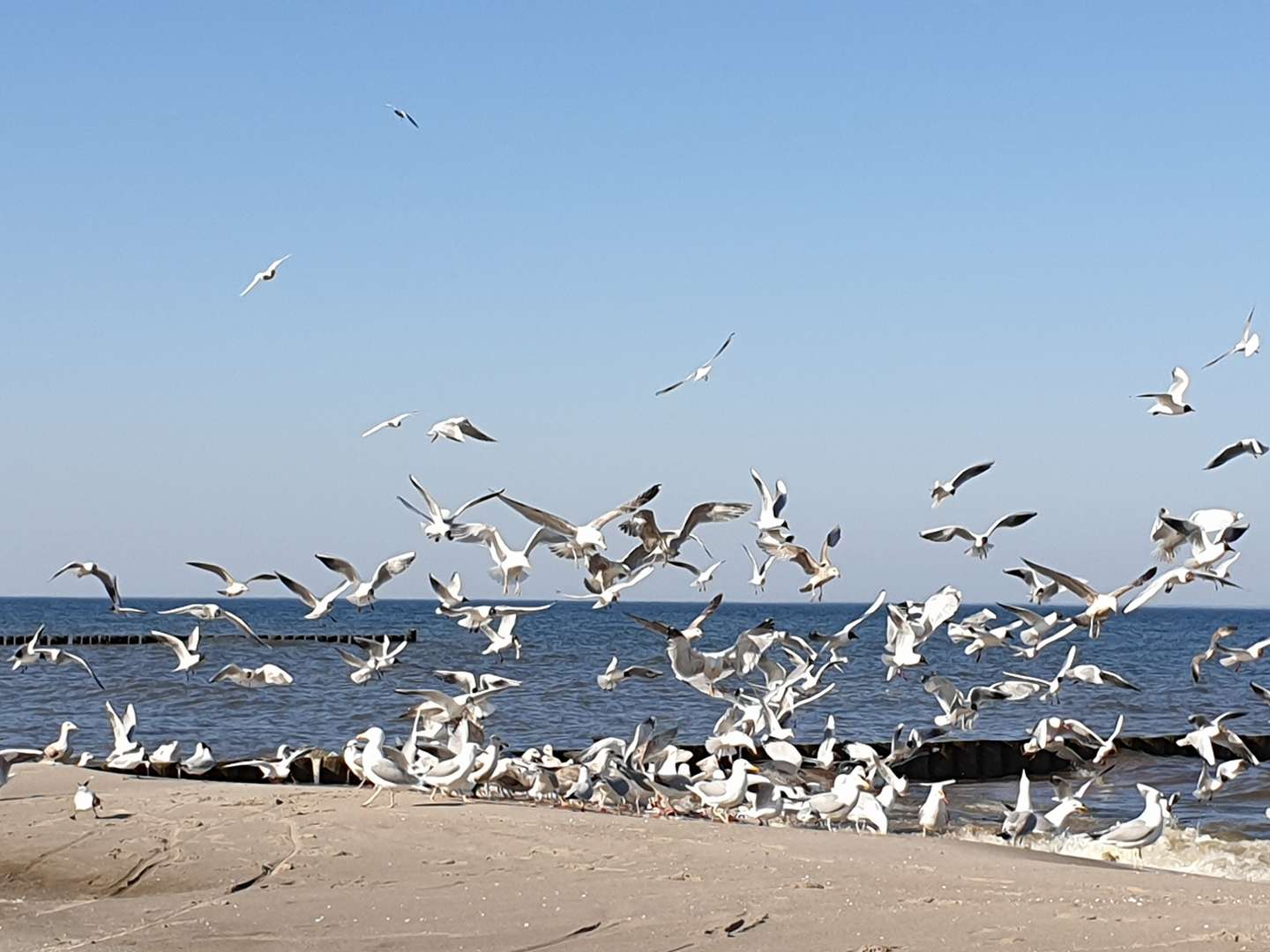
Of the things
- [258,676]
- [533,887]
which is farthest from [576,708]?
[533,887]

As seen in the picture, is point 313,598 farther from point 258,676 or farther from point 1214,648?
point 1214,648

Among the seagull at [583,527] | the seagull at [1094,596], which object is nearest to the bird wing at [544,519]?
the seagull at [583,527]

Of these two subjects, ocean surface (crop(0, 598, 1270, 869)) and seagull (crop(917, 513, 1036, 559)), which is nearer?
seagull (crop(917, 513, 1036, 559))

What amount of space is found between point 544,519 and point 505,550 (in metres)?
0.86

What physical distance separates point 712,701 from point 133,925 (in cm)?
2094

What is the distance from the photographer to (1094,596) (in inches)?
423

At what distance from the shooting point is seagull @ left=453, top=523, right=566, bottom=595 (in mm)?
10828

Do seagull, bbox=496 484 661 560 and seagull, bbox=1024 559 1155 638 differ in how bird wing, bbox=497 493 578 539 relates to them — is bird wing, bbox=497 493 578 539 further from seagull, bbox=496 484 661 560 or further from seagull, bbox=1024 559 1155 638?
seagull, bbox=1024 559 1155 638

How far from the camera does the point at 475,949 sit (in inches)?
284

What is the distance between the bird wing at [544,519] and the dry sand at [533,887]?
1952 millimetres

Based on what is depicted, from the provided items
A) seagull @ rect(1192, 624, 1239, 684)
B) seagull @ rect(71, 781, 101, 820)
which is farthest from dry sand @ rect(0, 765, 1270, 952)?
seagull @ rect(1192, 624, 1239, 684)

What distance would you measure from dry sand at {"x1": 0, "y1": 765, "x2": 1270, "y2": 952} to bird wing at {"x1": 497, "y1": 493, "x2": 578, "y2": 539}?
195 centimetres

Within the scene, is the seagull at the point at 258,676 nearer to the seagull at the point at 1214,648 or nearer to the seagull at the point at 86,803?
the seagull at the point at 86,803

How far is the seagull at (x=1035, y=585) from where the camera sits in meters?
11.8
